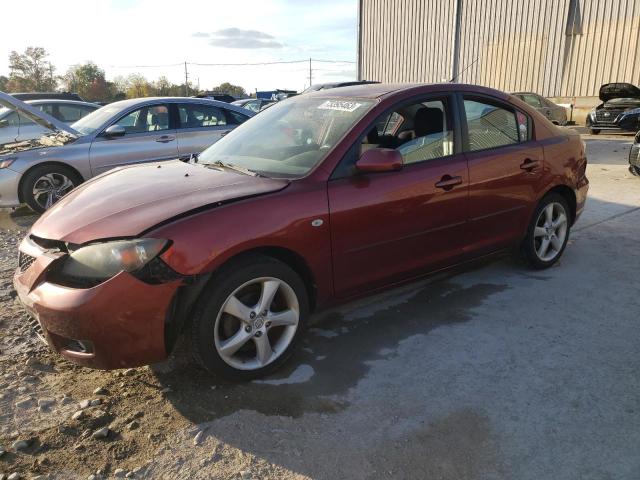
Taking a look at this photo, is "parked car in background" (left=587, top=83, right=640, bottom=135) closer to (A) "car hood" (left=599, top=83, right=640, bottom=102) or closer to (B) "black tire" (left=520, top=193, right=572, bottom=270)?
(A) "car hood" (left=599, top=83, right=640, bottom=102)

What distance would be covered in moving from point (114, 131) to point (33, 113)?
38.5 inches

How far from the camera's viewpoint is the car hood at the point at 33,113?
21.3 ft

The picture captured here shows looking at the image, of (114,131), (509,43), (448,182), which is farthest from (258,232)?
(509,43)

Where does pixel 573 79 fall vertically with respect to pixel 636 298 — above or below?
above

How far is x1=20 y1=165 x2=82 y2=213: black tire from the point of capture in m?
6.82

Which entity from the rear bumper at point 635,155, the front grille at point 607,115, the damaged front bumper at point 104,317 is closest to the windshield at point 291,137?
the damaged front bumper at point 104,317

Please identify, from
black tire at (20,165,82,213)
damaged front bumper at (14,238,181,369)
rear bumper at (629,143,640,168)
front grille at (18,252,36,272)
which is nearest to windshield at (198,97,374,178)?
damaged front bumper at (14,238,181,369)

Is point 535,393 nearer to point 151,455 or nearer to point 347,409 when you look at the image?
point 347,409

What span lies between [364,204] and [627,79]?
69.0 feet

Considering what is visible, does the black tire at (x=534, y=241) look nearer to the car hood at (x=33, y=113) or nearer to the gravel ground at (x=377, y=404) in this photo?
the gravel ground at (x=377, y=404)

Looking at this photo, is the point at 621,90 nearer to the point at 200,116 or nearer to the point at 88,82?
the point at 200,116

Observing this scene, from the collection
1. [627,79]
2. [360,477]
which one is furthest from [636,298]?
[627,79]

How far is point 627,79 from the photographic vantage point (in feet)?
65.3

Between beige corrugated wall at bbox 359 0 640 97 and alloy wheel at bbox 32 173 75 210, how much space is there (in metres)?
20.5
